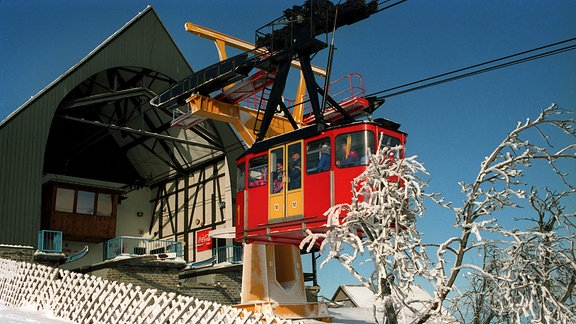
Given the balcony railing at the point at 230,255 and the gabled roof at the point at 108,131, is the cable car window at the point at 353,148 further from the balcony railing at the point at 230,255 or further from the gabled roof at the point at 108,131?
the balcony railing at the point at 230,255

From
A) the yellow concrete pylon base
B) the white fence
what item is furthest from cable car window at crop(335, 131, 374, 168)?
the yellow concrete pylon base

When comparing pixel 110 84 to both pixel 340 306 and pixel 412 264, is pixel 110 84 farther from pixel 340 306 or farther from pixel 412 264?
pixel 412 264

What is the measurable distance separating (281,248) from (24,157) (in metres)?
11.4

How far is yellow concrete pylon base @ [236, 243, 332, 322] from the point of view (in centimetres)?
1808

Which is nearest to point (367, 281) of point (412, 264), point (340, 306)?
point (412, 264)

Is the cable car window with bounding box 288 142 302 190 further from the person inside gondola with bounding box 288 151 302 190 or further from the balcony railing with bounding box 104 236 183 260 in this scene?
the balcony railing with bounding box 104 236 183 260

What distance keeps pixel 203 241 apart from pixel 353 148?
19942 millimetres

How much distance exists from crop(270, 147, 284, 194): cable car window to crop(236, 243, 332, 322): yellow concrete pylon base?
3588 mm

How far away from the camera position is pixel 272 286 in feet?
60.4

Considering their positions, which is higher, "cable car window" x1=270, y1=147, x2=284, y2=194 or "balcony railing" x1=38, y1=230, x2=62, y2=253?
"cable car window" x1=270, y1=147, x2=284, y2=194

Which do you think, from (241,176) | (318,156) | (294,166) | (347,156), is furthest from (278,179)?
(347,156)

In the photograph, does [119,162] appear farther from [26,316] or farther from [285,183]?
[26,316]

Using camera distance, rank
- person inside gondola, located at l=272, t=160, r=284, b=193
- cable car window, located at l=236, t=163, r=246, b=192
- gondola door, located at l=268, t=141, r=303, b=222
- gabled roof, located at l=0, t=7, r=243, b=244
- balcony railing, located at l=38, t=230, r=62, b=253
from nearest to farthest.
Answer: gondola door, located at l=268, t=141, r=303, b=222 < person inside gondola, located at l=272, t=160, r=284, b=193 < cable car window, located at l=236, t=163, r=246, b=192 < gabled roof, located at l=0, t=7, r=243, b=244 < balcony railing, located at l=38, t=230, r=62, b=253

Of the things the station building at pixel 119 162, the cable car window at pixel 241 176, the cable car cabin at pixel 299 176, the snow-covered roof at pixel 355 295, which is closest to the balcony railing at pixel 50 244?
the station building at pixel 119 162
